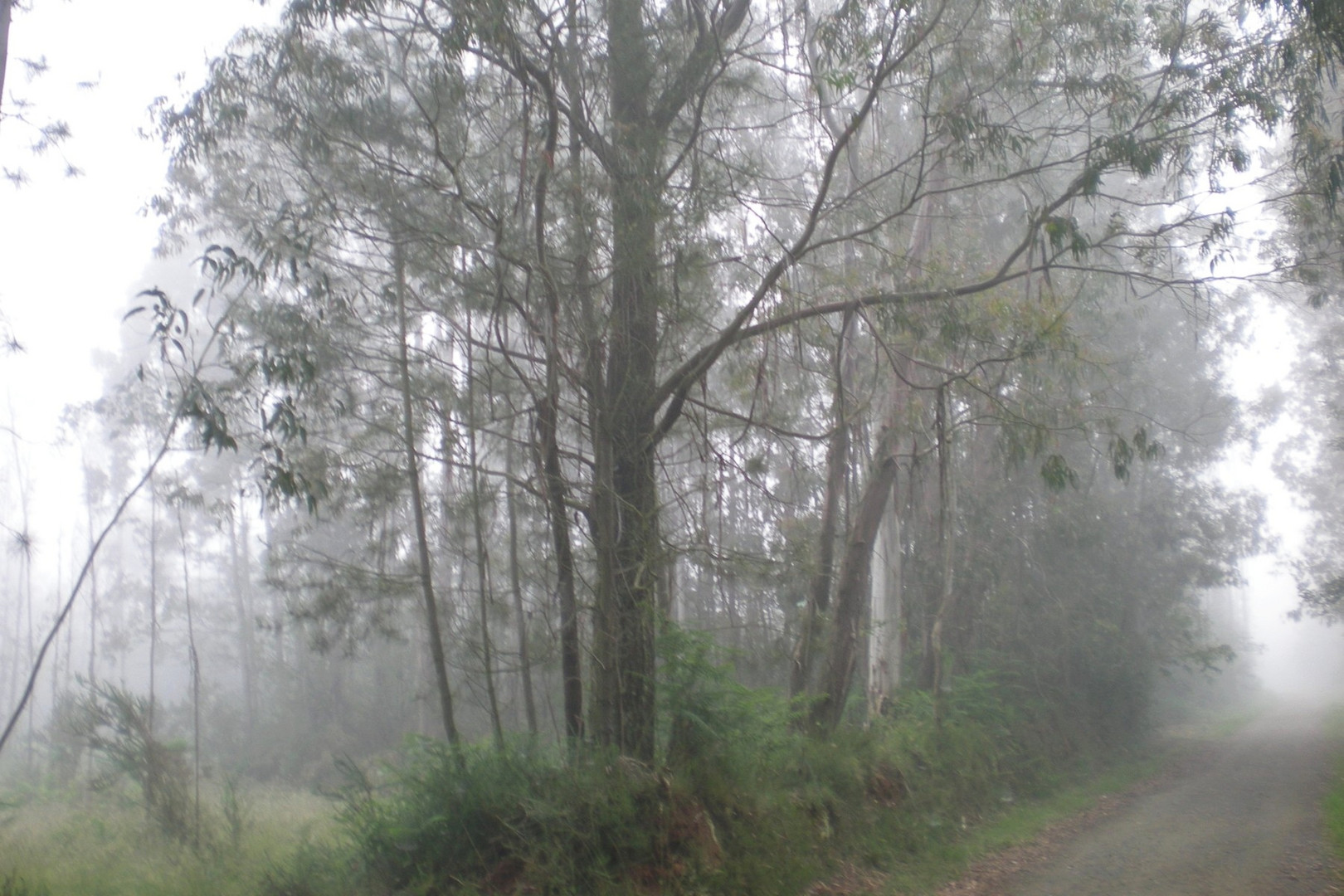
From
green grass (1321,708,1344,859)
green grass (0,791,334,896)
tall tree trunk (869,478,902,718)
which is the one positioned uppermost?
tall tree trunk (869,478,902,718)

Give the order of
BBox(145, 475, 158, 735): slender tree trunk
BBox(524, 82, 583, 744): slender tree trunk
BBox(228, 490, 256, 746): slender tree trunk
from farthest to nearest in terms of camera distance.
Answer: BBox(228, 490, 256, 746): slender tree trunk → BBox(145, 475, 158, 735): slender tree trunk → BBox(524, 82, 583, 744): slender tree trunk

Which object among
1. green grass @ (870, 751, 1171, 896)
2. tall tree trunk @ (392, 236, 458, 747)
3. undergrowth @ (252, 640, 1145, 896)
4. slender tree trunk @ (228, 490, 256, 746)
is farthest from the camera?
slender tree trunk @ (228, 490, 256, 746)

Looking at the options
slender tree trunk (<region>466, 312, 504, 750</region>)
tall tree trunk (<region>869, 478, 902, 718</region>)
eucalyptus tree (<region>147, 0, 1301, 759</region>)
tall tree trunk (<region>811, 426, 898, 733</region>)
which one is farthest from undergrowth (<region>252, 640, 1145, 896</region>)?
tall tree trunk (<region>869, 478, 902, 718</region>)

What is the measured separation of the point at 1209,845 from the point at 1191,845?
0.15m

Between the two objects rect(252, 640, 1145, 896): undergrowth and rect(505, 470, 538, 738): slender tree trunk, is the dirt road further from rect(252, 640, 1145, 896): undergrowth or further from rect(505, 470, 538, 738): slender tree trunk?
rect(505, 470, 538, 738): slender tree trunk

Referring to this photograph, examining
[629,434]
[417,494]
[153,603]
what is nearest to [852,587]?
[629,434]

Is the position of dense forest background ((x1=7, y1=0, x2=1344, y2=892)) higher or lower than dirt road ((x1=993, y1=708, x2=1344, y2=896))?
higher

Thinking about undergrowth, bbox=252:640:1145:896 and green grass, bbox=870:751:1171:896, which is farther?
green grass, bbox=870:751:1171:896

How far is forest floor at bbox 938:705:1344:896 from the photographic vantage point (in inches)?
310

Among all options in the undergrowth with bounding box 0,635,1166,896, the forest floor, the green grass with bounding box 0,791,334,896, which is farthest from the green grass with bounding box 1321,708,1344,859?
the green grass with bounding box 0,791,334,896

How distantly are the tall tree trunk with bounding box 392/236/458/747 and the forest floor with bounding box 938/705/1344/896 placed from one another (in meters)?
4.60

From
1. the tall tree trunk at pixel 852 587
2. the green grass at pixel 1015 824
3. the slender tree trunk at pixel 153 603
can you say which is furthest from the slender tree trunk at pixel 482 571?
the tall tree trunk at pixel 852 587

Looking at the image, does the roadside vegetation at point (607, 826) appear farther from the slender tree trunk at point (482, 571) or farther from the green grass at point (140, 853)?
the slender tree trunk at point (482, 571)

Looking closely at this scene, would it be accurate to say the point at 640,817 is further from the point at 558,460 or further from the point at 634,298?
the point at 634,298
